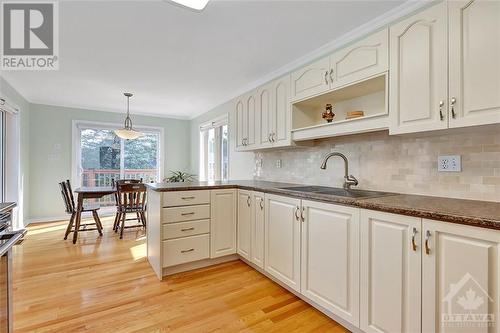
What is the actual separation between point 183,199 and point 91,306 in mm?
1083

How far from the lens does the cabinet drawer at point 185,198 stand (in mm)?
2302

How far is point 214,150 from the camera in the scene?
491 cm

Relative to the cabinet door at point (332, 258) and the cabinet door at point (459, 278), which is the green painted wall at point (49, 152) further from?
the cabinet door at point (459, 278)

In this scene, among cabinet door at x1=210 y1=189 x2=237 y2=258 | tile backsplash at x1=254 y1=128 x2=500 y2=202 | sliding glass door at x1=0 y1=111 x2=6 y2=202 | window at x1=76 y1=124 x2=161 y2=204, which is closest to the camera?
tile backsplash at x1=254 y1=128 x2=500 y2=202

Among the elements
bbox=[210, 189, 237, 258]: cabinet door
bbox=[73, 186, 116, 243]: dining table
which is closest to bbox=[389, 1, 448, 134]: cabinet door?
bbox=[210, 189, 237, 258]: cabinet door

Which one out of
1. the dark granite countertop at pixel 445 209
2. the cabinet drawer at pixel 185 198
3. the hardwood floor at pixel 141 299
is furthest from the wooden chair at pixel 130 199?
the dark granite countertop at pixel 445 209

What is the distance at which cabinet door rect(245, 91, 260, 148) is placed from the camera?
2.92 meters

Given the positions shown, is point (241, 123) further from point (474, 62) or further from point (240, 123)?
point (474, 62)

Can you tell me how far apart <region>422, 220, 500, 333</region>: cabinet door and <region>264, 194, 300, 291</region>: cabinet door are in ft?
Result: 2.90

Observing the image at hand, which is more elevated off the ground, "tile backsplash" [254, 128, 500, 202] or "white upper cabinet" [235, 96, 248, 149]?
"white upper cabinet" [235, 96, 248, 149]

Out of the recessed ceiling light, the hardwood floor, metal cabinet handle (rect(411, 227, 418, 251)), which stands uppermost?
the recessed ceiling light

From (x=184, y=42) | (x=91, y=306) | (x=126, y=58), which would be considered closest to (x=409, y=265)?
(x=91, y=306)
